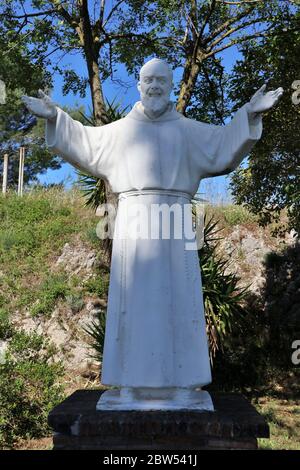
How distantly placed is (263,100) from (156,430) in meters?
2.12

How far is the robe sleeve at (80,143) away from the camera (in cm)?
329

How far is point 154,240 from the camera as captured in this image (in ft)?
10.7

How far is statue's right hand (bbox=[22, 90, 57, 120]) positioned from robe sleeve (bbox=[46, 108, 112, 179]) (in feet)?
0.15

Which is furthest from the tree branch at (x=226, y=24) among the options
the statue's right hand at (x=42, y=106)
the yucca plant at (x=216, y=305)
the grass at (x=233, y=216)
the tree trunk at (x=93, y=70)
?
the statue's right hand at (x=42, y=106)

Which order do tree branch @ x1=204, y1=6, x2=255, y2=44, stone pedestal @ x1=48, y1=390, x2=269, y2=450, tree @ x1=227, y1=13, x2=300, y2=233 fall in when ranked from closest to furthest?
stone pedestal @ x1=48, y1=390, x2=269, y2=450 < tree @ x1=227, y1=13, x2=300, y2=233 < tree branch @ x1=204, y1=6, x2=255, y2=44

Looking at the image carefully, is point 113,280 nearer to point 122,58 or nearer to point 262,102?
point 262,102

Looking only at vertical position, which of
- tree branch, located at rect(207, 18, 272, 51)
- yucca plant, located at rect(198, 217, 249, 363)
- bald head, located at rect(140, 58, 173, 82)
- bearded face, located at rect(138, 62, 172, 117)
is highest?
tree branch, located at rect(207, 18, 272, 51)

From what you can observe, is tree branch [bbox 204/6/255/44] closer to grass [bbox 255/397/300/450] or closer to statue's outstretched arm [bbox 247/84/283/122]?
statue's outstretched arm [bbox 247/84/283/122]

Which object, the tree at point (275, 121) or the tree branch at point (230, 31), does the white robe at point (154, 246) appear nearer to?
A: the tree at point (275, 121)

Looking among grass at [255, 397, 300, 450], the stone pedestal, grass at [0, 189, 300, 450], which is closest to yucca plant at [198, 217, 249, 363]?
grass at [255, 397, 300, 450]

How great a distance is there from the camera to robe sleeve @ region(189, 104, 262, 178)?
3215mm

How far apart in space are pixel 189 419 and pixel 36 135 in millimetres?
24369

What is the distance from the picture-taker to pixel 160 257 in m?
3.21

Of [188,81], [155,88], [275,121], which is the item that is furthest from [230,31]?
[155,88]
